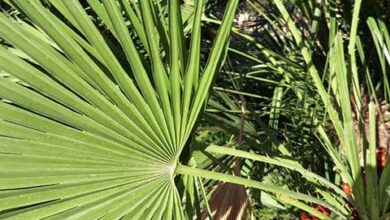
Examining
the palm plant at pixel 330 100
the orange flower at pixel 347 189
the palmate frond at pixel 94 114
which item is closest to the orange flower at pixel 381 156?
the palm plant at pixel 330 100

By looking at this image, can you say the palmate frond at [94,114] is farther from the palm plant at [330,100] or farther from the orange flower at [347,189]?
the orange flower at [347,189]

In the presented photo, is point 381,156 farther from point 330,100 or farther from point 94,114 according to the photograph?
point 94,114

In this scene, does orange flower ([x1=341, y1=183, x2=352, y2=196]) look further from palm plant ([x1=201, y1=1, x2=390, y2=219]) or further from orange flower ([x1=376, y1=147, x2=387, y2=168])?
orange flower ([x1=376, y1=147, x2=387, y2=168])

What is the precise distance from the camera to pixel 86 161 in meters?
0.99

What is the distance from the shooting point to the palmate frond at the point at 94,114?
919 mm

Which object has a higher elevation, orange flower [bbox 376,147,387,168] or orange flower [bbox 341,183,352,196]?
orange flower [bbox 376,147,387,168]

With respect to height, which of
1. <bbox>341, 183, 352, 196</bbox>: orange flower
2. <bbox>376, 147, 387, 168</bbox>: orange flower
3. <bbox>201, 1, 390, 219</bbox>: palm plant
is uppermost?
<bbox>201, 1, 390, 219</bbox>: palm plant

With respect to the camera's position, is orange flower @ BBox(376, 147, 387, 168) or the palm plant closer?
the palm plant

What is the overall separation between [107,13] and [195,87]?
0.23m

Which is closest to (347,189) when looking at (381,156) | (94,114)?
(381,156)

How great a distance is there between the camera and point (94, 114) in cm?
98

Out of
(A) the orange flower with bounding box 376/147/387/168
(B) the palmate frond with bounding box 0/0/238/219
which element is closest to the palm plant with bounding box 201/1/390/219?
(A) the orange flower with bounding box 376/147/387/168

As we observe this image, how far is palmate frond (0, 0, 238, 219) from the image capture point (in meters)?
0.92

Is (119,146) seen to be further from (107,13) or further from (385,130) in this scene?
(385,130)
